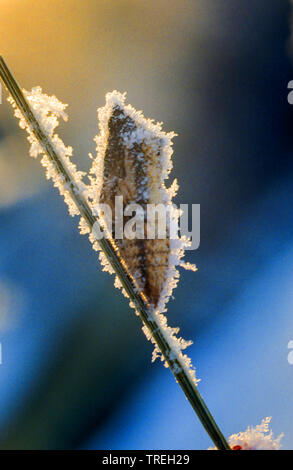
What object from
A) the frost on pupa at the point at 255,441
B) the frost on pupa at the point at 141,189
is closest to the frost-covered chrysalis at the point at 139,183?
the frost on pupa at the point at 141,189

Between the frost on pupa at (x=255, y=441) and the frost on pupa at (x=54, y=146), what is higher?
the frost on pupa at (x=54, y=146)

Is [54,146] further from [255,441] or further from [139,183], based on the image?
[255,441]

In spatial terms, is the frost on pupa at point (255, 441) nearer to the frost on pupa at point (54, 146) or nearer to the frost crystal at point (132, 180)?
the frost crystal at point (132, 180)

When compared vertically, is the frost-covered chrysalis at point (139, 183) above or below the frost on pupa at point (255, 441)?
above

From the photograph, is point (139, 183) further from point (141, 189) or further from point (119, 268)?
point (119, 268)

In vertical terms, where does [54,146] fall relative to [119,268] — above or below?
above

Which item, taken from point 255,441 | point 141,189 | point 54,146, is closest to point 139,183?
point 141,189

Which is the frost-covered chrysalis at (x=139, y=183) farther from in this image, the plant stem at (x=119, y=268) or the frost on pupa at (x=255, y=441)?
the frost on pupa at (x=255, y=441)

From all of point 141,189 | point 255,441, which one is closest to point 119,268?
point 141,189

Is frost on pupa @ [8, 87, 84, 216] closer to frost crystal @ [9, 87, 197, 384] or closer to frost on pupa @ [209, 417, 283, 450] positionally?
frost crystal @ [9, 87, 197, 384]
